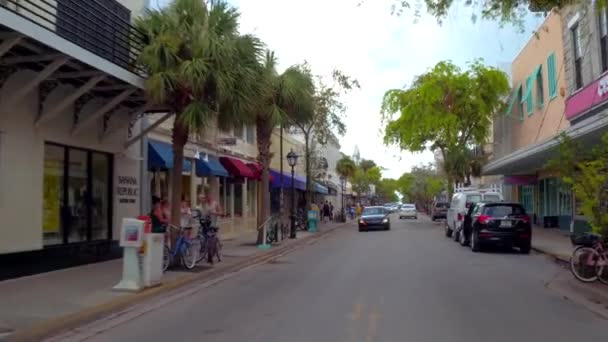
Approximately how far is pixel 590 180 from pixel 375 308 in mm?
5715

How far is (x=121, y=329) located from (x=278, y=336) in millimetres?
2300

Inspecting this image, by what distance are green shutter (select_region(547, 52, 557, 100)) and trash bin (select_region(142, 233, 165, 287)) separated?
881 inches

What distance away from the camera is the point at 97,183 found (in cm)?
1684

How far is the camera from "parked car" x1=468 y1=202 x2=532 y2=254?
2066 centimetres

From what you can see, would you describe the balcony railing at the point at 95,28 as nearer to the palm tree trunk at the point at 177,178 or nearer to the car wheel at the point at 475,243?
the palm tree trunk at the point at 177,178

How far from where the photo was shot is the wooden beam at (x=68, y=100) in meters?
13.4

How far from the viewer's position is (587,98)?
22.5 m

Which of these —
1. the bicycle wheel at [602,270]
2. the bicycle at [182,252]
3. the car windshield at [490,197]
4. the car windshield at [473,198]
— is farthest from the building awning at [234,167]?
the bicycle wheel at [602,270]

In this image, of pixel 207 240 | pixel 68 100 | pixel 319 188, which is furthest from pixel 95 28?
pixel 319 188

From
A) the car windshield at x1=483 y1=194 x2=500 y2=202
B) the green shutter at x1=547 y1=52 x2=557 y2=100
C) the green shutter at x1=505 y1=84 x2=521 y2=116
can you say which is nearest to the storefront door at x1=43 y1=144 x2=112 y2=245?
the car windshield at x1=483 y1=194 x2=500 y2=202

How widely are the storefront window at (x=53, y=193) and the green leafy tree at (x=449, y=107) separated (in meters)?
33.2

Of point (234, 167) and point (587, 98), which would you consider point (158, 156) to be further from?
point (587, 98)

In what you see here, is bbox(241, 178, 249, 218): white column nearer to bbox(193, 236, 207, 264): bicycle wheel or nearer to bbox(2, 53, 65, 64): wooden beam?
bbox(193, 236, 207, 264): bicycle wheel

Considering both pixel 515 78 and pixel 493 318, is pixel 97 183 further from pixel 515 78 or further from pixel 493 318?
pixel 515 78
